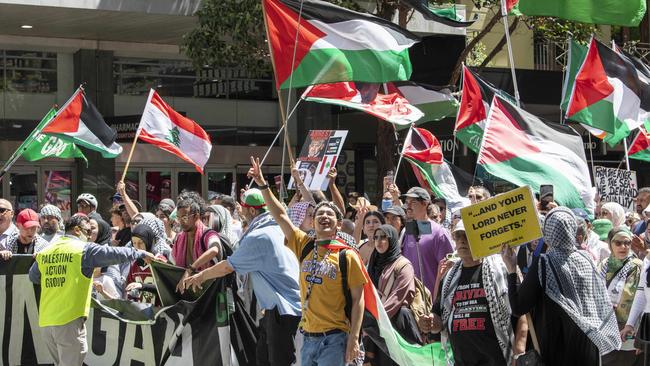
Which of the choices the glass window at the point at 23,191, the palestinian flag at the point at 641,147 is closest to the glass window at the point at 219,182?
the glass window at the point at 23,191

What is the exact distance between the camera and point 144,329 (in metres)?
10.7

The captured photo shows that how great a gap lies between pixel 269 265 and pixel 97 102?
1576cm

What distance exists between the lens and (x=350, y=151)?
27953 millimetres

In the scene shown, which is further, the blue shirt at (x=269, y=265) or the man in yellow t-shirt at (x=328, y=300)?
the blue shirt at (x=269, y=265)

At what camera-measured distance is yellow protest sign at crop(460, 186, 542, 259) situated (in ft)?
24.1

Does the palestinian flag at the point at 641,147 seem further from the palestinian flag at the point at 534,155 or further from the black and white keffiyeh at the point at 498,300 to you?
the black and white keffiyeh at the point at 498,300

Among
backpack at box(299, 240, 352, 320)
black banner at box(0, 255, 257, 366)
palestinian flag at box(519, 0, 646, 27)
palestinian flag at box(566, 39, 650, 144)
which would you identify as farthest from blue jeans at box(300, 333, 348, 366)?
palestinian flag at box(566, 39, 650, 144)

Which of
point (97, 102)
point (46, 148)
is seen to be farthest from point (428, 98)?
point (97, 102)

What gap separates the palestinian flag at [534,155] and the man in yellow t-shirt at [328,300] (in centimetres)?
214

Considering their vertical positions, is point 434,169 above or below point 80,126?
below

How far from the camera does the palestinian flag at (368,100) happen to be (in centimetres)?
1423

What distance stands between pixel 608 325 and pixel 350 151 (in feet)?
67.2

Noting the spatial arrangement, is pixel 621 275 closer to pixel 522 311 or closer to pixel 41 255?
pixel 522 311

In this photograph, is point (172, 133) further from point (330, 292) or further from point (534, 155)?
point (330, 292)
